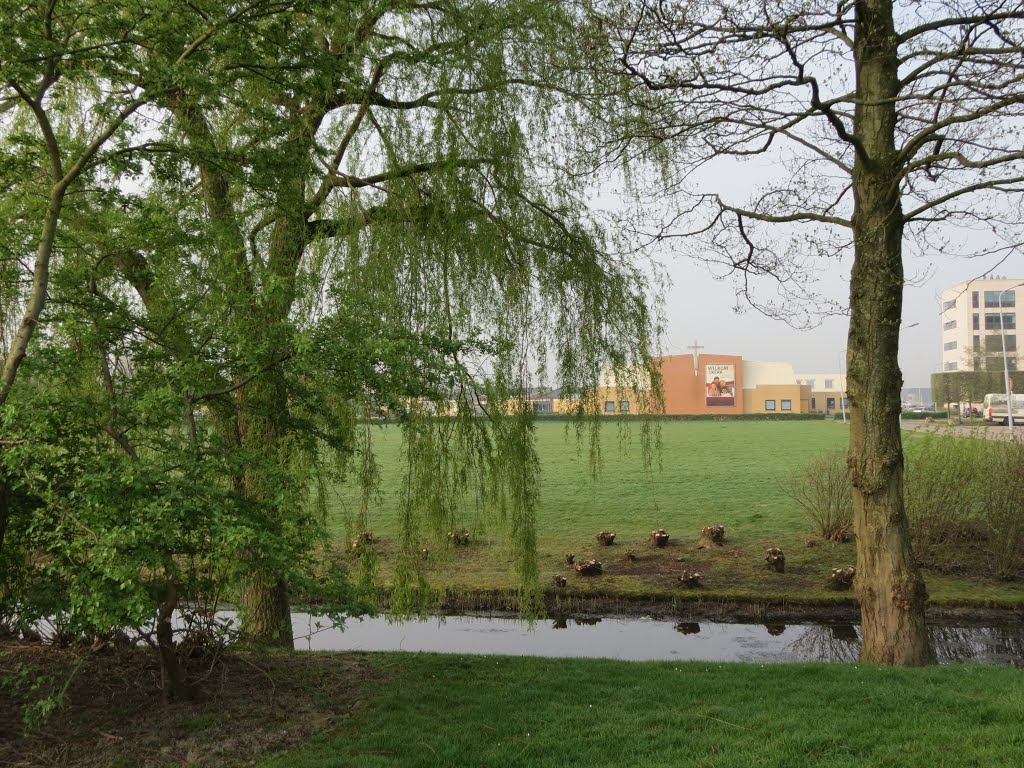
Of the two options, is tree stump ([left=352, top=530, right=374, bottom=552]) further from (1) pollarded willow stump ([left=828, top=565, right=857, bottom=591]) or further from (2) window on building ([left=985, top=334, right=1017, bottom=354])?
(2) window on building ([left=985, top=334, right=1017, bottom=354])

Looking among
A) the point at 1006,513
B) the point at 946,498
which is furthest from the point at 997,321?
the point at 1006,513

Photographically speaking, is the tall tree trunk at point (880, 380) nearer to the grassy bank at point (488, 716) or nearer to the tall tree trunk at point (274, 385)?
the grassy bank at point (488, 716)

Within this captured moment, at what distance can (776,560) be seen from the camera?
14.8 meters

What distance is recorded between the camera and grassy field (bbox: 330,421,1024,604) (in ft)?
25.4

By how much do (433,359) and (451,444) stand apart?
1858mm

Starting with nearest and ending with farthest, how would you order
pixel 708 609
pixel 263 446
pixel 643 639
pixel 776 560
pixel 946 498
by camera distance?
pixel 263 446 → pixel 643 639 → pixel 708 609 → pixel 946 498 → pixel 776 560

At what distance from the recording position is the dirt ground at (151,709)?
4496mm

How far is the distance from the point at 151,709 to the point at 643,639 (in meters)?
7.95

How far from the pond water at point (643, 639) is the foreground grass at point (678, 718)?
4.01m

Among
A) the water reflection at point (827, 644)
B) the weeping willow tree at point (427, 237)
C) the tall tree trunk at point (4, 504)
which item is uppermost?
the weeping willow tree at point (427, 237)

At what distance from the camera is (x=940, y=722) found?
502 centimetres

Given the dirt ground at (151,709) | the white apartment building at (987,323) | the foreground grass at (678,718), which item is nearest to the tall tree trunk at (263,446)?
the dirt ground at (151,709)

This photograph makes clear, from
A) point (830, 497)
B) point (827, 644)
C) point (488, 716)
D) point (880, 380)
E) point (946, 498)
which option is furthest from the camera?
point (830, 497)

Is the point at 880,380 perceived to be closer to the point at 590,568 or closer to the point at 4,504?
the point at 4,504
